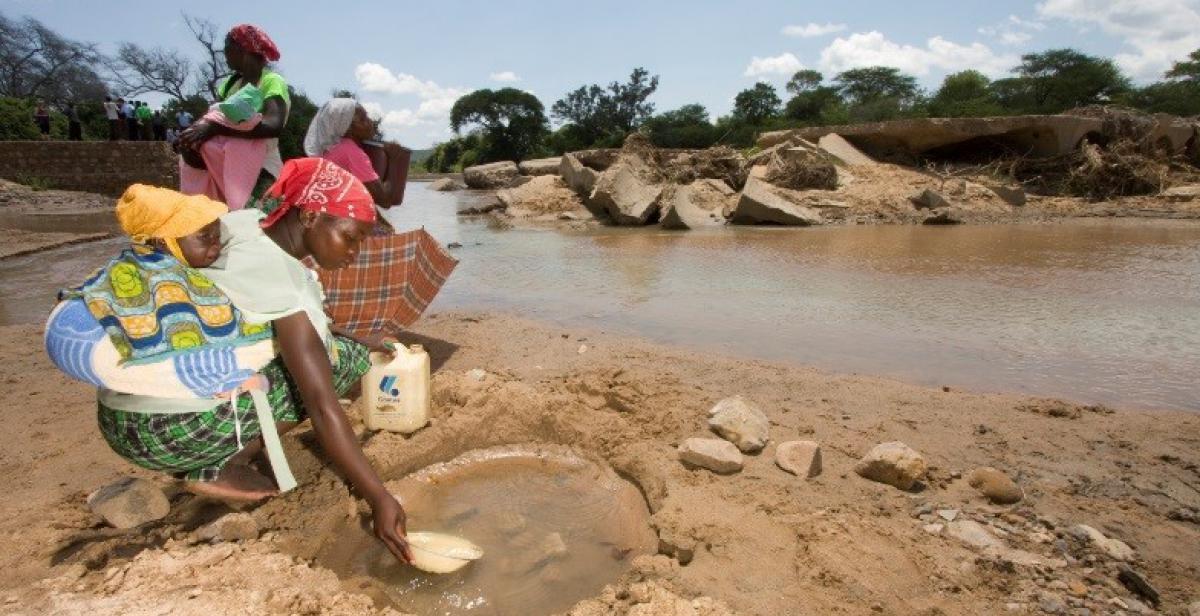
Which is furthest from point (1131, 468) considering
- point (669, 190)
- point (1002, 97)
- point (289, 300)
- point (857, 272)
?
point (1002, 97)

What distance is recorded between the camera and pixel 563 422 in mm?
2486

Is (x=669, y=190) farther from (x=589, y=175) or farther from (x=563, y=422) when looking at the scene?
(x=563, y=422)

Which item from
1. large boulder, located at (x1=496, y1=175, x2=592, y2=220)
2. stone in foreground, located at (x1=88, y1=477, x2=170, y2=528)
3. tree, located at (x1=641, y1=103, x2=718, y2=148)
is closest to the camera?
stone in foreground, located at (x1=88, y1=477, x2=170, y2=528)

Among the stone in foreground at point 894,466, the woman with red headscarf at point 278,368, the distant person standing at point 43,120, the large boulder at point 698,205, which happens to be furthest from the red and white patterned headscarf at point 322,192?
the distant person standing at point 43,120

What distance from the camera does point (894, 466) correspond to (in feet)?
6.52

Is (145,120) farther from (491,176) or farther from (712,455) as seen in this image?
(712,455)

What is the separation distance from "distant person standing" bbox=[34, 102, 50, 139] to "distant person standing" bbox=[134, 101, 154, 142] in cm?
216

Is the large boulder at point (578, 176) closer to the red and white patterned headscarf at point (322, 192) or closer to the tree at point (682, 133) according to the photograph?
the red and white patterned headscarf at point (322, 192)

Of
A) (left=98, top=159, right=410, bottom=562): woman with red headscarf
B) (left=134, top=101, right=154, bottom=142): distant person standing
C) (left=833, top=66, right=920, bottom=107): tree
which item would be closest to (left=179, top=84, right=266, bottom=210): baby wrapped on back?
(left=98, top=159, right=410, bottom=562): woman with red headscarf

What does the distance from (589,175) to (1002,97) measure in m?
22.1

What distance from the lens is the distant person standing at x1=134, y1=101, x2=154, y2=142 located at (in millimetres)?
15133

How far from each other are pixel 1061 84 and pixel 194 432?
2938 cm

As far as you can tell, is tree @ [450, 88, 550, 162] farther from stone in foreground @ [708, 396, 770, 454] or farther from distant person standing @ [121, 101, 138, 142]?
stone in foreground @ [708, 396, 770, 454]

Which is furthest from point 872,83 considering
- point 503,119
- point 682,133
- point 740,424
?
point 740,424
